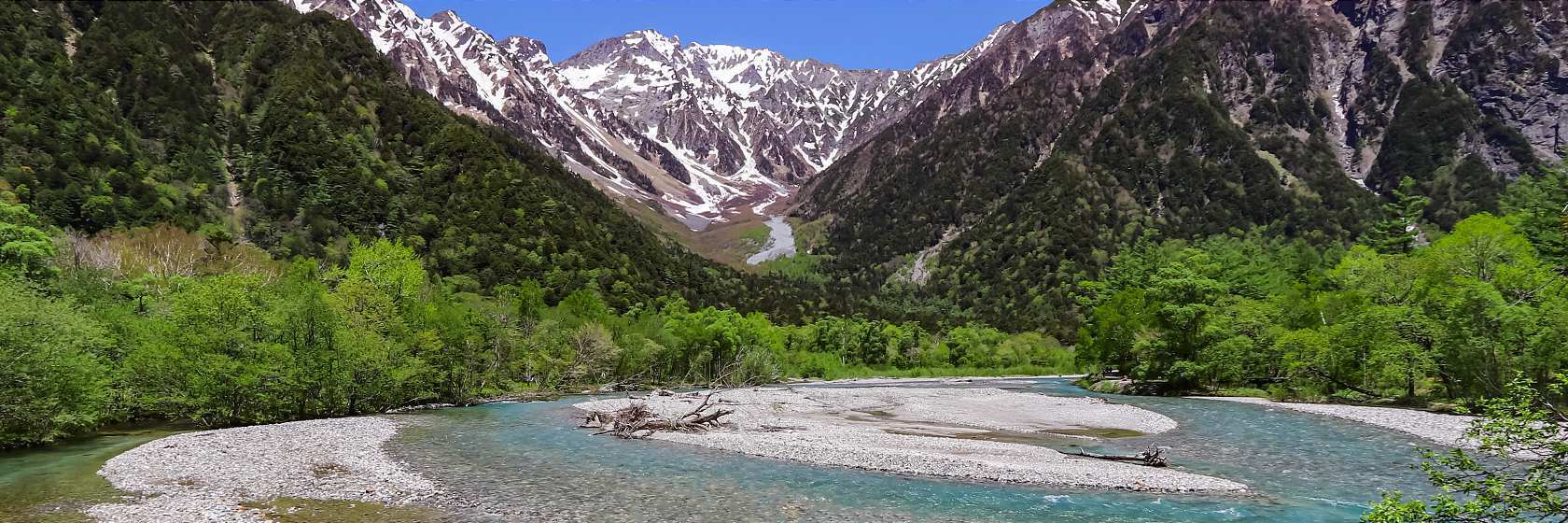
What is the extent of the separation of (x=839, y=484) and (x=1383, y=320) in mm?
49684

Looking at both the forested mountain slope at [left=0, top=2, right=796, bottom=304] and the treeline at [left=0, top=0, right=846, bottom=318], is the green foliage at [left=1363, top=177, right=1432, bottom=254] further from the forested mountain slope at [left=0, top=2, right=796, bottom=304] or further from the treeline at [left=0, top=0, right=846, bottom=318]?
the forested mountain slope at [left=0, top=2, right=796, bottom=304]

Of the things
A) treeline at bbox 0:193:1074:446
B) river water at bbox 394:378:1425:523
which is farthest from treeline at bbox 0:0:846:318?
river water at bbox 394:378:1425:523

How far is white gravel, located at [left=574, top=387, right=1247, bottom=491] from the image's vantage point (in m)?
28.8

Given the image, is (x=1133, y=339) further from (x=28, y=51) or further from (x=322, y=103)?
(x=28, y=51)

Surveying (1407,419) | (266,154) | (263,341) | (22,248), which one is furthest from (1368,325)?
(266,154)

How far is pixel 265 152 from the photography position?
486 ft

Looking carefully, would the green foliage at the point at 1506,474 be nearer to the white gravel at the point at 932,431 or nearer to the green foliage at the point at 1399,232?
the white gravel at the point at 932,431

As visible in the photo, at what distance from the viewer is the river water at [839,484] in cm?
2267

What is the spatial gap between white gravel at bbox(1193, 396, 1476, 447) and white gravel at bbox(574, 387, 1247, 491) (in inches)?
475

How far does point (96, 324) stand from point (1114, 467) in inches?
2058

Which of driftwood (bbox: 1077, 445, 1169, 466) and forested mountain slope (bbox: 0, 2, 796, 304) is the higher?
forested mountain slope (bbox: 0, 2, 796, 304)

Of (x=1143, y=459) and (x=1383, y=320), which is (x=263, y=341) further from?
(x=1383, y=320)

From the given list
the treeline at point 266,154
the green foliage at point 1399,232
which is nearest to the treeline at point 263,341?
the treeline at point 266,154

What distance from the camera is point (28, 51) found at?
136375mm
